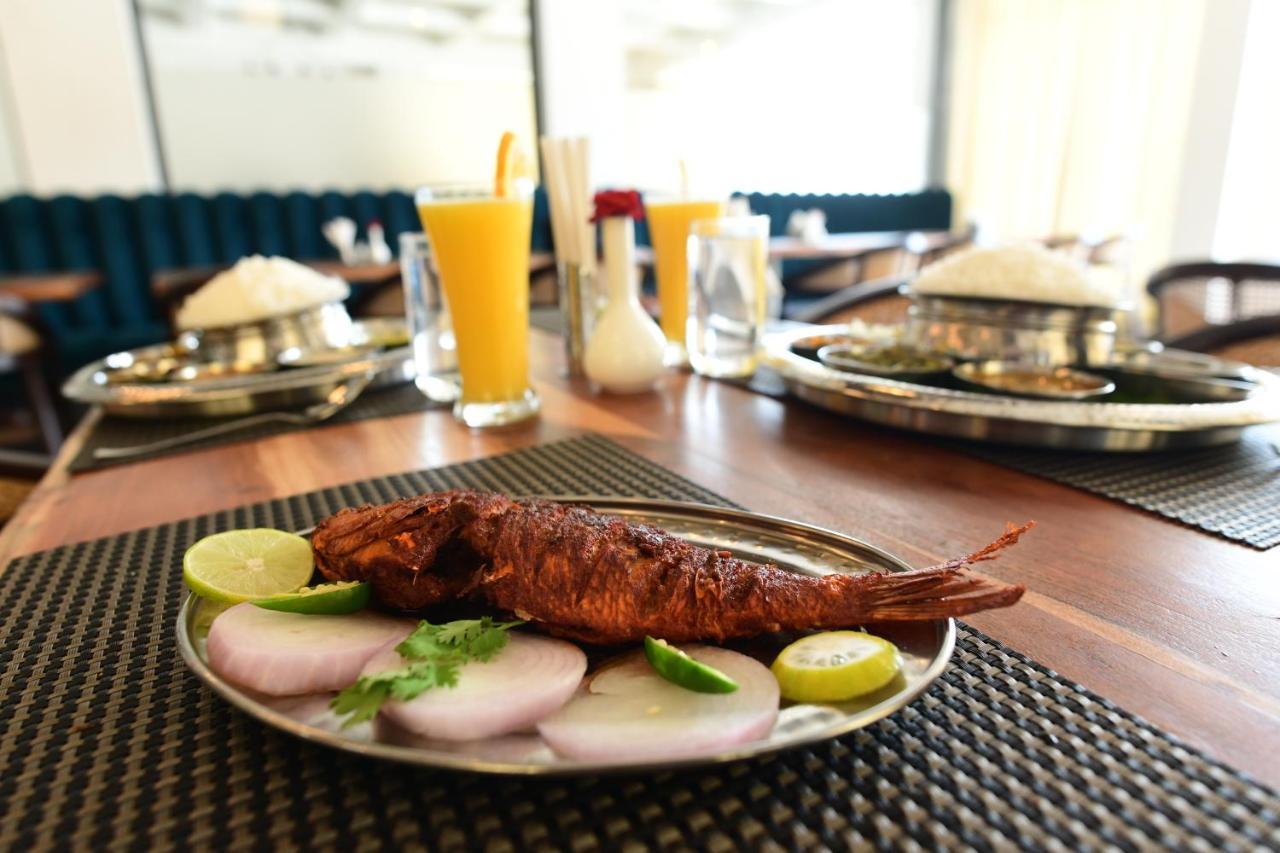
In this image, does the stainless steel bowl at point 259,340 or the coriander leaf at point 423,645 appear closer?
the coriander leaf at point 423,645

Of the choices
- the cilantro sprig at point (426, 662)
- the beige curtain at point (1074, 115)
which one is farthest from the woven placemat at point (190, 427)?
the beige curtain at point (1074, 115)

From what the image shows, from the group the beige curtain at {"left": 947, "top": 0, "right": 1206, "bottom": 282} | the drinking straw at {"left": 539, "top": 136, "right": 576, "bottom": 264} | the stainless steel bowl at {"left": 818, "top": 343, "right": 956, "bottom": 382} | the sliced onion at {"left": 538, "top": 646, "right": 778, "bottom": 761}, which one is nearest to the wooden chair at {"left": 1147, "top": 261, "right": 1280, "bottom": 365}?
the stainless steel bowl at {"left": 818, "top": 343, "right": 956, "bottom": 382}

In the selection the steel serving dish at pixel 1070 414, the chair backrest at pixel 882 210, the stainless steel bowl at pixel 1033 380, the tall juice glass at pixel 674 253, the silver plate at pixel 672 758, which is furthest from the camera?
the chair backrest at pixel 882 210

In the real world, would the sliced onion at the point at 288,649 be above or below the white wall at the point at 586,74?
below

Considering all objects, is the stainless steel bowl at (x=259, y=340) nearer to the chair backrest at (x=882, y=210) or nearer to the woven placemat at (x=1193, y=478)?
the woven placemat at (x=1193, y=478)

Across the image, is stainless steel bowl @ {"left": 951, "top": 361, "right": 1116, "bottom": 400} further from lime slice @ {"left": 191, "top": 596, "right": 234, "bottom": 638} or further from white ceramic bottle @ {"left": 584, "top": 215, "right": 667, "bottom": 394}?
lime slice @ {"left": 191, "top": 596, "right": 234, "bottom": 638}

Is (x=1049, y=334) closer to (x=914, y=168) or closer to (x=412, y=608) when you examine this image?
(x=412, y=608)

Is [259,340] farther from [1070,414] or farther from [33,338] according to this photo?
[33,338]
